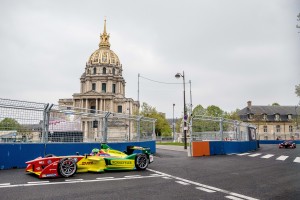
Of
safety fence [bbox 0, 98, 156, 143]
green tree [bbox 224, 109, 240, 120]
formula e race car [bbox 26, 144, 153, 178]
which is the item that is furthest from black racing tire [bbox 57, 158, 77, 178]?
green tree [bbox 224, 109, 240, 120]

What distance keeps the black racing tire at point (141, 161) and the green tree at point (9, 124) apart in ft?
16.2

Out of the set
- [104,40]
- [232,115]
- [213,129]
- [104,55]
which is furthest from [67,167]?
[104,40]

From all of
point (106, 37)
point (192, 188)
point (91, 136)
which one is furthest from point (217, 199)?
point (106, 37)

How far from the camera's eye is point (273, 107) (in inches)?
3447

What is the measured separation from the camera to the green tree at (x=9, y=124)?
31.5 ft

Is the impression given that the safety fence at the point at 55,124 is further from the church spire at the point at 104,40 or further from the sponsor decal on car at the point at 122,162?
the church spire at the point at 104,40

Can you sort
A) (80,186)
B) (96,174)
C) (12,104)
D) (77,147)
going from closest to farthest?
(80,186), (96,174), (12,104), (77,147)

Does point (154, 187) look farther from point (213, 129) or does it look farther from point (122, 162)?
point (213, 129)

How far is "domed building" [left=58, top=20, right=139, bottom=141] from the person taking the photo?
100250mm

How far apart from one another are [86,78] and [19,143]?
4073 inches

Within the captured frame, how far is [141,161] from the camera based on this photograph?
9.95 m

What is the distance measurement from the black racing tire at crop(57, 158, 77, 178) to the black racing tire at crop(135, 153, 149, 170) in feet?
8.38

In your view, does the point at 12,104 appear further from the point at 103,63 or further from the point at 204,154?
the point at 103,63

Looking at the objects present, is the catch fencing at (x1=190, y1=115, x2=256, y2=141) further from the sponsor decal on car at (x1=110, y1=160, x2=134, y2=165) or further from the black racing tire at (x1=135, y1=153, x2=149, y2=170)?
the sponsor decal on car at (x1=110, y1=160, x2=134, y2=165)
